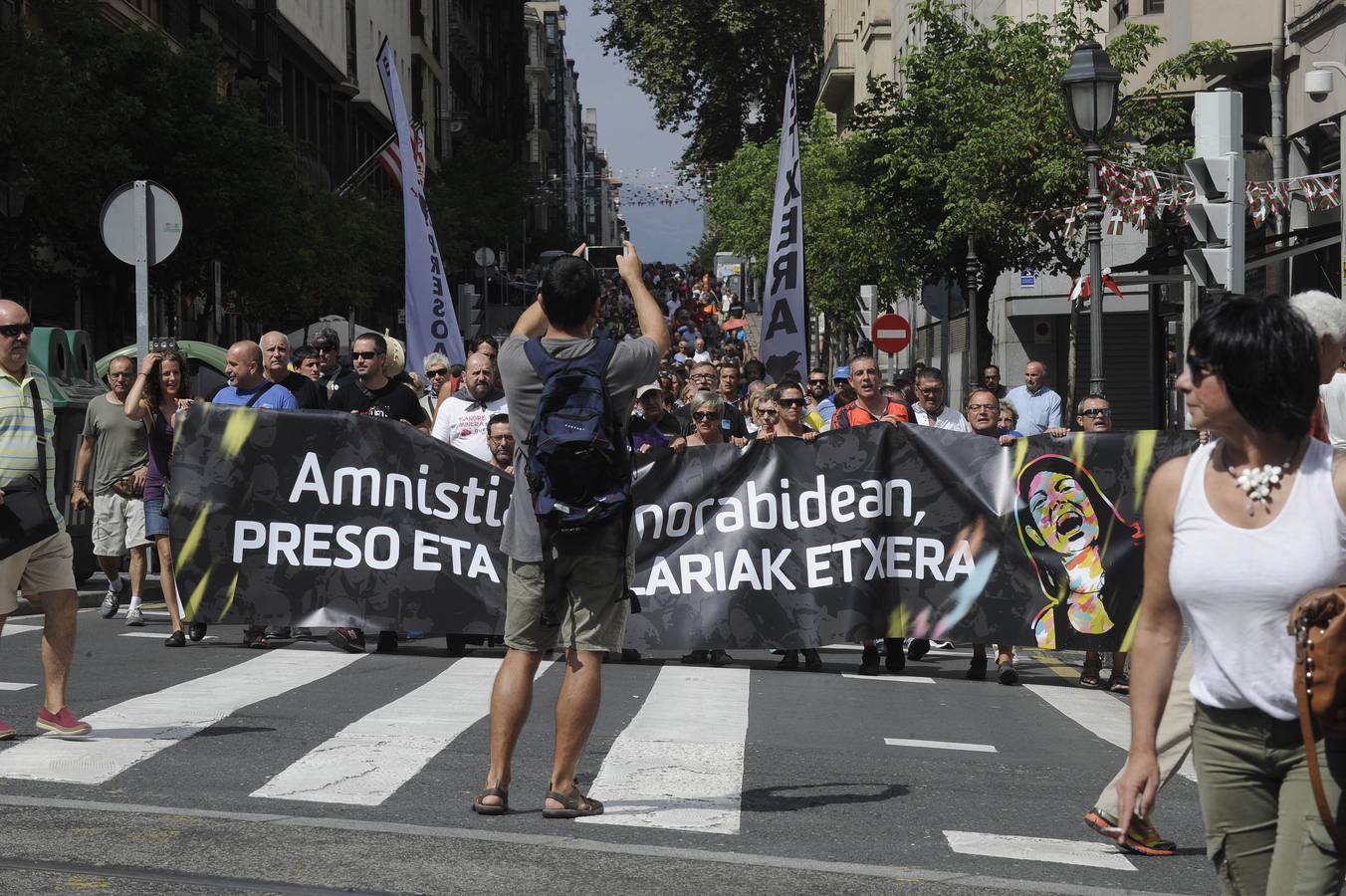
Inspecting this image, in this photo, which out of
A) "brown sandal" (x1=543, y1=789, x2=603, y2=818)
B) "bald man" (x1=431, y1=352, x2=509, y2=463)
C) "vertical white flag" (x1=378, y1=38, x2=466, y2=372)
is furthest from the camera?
"vertical white flag" (x1=378, y1=38, x2=466, y2=372)

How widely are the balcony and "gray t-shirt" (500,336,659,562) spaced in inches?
2414

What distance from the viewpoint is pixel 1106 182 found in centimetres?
2317

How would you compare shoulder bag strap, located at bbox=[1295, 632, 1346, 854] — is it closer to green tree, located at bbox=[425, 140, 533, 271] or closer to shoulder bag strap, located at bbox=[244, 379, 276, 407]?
shoulder bag strap, located at bbox=[244, 379, 276, 407]

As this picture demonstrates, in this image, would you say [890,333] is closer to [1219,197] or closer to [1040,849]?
[1219,197]

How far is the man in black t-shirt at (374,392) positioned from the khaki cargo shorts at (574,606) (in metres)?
6.28

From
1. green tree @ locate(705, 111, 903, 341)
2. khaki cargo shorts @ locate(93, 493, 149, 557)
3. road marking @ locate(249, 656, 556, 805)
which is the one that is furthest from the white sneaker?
green tree @ locate(705, 111, 903, 341)

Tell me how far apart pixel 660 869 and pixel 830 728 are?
3.43 meters

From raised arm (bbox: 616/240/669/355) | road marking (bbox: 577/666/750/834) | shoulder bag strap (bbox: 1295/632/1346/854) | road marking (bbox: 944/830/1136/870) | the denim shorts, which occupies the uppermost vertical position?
raised arm (bbox: 616/240/669/355)

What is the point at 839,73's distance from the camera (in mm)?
69125

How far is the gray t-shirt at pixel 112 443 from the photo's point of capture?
44.3 ft

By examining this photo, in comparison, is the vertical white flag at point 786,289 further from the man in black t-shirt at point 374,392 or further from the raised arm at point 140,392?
the raised arm at point 140,392

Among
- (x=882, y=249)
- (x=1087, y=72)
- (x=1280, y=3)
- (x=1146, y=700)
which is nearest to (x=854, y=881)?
(x=1146, y=700)

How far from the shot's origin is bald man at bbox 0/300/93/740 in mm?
7988

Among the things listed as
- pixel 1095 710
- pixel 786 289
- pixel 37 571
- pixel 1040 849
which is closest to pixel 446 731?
pixel 37 571
